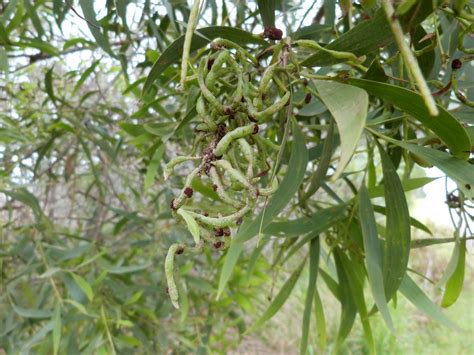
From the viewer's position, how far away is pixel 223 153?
0.32 meters

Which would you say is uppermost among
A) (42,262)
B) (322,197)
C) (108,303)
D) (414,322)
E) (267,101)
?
(267,101)

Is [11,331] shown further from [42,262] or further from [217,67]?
[217,67]

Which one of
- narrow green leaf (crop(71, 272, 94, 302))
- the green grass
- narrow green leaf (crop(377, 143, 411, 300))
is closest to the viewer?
narrow green leaf (crop(377, 143, 411, 300))

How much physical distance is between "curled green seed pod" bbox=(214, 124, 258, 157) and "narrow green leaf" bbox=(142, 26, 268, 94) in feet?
0.40

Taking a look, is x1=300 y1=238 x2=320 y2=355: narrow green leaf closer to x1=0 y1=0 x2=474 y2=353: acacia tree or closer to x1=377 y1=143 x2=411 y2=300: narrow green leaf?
x1=0 y1=0 x2=474 y2=353: acacia tree

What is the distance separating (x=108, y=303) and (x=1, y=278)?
206 millimetres

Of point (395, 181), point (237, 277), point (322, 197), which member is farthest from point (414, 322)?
point (395, 181)

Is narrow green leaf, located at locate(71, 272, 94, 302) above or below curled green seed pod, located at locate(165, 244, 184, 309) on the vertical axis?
below

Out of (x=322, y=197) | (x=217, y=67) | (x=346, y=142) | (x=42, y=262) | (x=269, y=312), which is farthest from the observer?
(x=322, y=197)

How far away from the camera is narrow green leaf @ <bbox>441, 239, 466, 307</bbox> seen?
56 centimetres

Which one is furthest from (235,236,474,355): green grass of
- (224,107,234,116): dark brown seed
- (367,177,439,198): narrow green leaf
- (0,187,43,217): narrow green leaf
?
(224,107,234,116): dark brown seed

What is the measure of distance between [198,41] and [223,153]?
163 millimetres

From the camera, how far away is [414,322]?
9.34 ft

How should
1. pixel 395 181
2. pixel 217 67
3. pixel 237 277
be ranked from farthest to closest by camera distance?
1. pixel 237 277
2. pixel 395 181
3. pixel 217 67
